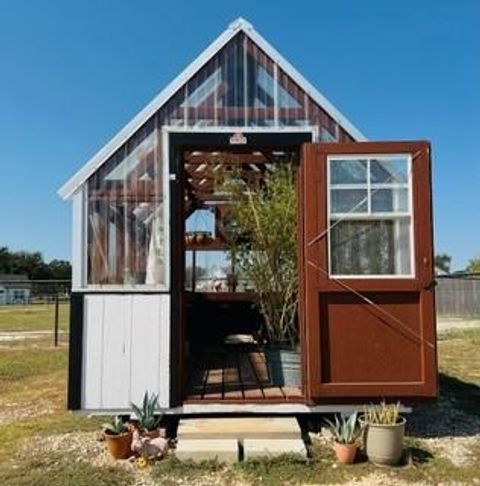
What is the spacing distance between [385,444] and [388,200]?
186 cm

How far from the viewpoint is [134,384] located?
4836 mm

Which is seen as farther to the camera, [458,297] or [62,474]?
[458,297]

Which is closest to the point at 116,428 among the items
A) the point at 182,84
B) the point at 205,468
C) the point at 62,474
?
the point at 62,474

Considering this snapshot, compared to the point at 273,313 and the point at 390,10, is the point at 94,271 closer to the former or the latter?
the point at 273,313

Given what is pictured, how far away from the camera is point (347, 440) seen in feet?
13.9

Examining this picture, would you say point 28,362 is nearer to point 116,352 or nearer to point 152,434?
point 116,352

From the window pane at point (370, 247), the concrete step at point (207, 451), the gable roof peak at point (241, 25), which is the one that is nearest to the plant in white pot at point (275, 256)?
the window pane at point (370, 247)

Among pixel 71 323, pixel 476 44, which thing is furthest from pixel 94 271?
pixel 476 44

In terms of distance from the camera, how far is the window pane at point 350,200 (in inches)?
187

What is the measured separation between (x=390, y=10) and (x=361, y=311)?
4068mm

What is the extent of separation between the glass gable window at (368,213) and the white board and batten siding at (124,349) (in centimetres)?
153

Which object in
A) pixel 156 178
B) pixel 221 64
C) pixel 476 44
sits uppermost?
pixel 476 44

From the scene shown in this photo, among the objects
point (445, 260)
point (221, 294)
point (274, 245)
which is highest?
point (445, 260)

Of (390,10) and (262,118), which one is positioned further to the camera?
(390,10)
